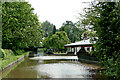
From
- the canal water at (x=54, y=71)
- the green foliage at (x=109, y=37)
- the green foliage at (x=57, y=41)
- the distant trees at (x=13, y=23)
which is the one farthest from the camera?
the green foliage at (x=57, y=41)

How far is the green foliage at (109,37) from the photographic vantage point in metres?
3.68

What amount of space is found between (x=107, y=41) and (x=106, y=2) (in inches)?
Answer: 42.3

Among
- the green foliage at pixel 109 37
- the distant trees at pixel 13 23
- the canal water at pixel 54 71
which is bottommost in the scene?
the canal water at pixel 54 71

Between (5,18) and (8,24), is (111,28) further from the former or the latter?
(8,24)

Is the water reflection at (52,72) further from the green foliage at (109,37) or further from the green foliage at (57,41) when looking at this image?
the green foliage at (57,41)

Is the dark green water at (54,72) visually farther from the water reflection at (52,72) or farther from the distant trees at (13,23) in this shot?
the distant trees at (13,23)

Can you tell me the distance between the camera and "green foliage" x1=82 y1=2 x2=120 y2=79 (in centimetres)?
368

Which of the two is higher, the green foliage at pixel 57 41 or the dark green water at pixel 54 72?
the green foliage at pixel 57 41

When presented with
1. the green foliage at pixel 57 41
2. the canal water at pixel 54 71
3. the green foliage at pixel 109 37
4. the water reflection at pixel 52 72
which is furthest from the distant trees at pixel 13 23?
the green foliage at pixel 109 37

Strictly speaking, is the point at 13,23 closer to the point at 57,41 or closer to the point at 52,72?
the point at 52,72

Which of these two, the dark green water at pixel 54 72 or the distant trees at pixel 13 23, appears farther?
the distant trees at pixel 13 23

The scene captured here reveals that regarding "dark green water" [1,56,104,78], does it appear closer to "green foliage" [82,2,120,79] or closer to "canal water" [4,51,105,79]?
"canal water" [4,51,105,79]

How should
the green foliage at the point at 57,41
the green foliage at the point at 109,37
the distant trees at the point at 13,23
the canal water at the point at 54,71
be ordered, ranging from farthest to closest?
1. the green foliage at the point at 57,41
2. the distant trees at the point at 13,23
3. the canal water at the point at 54,71
4. the green foliage at the point at 109,37

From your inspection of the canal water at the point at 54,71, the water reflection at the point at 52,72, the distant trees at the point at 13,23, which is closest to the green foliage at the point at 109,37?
the canal water at the point at 54,71
